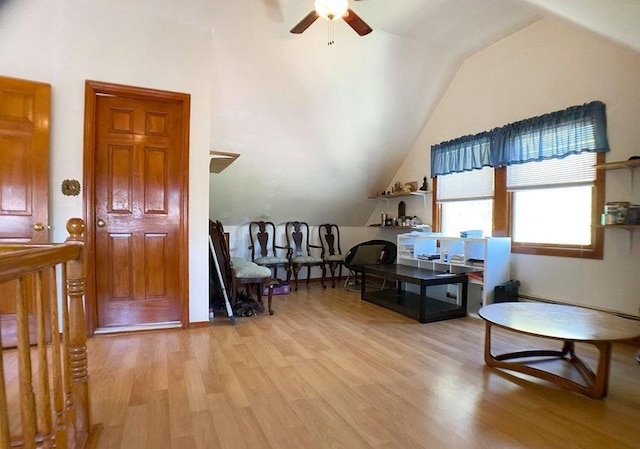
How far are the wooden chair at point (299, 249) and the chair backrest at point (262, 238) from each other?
26 cm

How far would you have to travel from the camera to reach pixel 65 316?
4.75 feet

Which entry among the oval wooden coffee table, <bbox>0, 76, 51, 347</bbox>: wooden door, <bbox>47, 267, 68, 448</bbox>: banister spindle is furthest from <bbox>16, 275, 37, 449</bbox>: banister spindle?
the oval wooden coffee table

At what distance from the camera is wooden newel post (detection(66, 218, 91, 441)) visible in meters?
1.56

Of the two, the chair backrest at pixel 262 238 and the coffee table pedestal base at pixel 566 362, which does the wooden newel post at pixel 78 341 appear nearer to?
the coffee table pedestal base at pixel 566 362

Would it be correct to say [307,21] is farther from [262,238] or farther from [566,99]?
[262,238]

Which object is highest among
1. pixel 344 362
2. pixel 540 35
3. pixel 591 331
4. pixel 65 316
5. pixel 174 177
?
pixel 540 35

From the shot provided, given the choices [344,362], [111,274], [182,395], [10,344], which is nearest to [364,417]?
[344,362]

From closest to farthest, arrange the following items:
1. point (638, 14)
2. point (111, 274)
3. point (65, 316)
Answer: point (65, 316)
point (638, 14)
point (111, 274)

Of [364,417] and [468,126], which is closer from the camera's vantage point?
[364,417]

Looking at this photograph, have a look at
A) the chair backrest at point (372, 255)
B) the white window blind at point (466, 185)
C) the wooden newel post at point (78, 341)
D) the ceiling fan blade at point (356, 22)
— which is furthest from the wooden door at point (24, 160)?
the white window blind at point (466, 185)

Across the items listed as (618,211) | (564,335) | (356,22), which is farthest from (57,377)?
(618,211)

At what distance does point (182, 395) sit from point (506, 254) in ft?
11.2

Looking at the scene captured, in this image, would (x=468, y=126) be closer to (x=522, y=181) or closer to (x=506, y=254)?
(x=522, y=181)

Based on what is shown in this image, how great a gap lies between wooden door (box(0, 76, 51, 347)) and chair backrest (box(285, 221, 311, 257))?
131 inches
